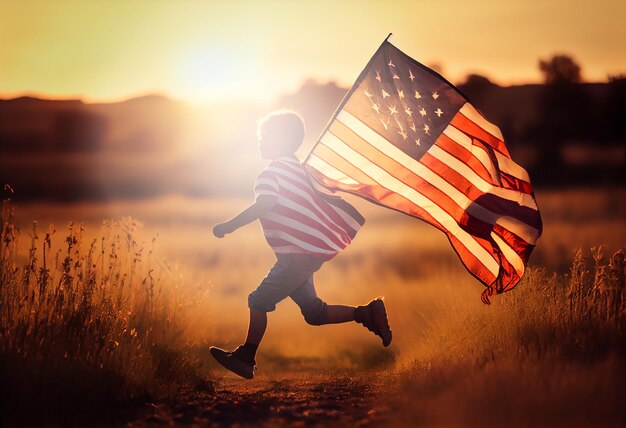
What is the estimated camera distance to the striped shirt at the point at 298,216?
7.14 meters

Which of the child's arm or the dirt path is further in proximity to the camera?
the child's arm

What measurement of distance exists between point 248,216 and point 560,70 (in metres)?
49.9

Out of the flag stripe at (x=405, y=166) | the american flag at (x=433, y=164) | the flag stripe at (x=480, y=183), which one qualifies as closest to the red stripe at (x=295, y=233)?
the american flag at (x=433, y=164)

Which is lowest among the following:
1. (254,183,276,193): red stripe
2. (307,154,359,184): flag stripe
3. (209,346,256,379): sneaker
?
(209,346,256,379): sneaker

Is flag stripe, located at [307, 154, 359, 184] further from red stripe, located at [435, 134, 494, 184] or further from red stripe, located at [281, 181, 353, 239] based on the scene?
red stripe, located at [435, 134, 494, 184]

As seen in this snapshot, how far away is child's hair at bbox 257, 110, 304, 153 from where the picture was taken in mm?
7383

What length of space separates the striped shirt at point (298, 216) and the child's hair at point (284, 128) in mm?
151

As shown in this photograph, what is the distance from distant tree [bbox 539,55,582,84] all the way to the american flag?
1886 inches

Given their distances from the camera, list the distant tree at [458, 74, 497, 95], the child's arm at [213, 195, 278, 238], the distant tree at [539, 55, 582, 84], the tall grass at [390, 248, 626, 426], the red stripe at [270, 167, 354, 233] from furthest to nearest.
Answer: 1. the distant tree at [458, 74, 497, 95]
2. the distant tree at [539, 55, 582, 84]
3. the red stripe at [270, 167, 354, 233]
4. the child's arm at [213, 195, 278, 238]
5. the tall grass at [390, 248, 626, 426]

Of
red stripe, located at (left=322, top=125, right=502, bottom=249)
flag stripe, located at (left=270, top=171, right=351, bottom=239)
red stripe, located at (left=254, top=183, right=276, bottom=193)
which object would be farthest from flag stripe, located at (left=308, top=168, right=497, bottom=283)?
red stripe, located at (left=254, top=183, right=276, bottom=193)

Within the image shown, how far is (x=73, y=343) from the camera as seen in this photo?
6516 mm

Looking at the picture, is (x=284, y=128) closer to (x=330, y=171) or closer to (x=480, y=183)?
(x=330, y=171)

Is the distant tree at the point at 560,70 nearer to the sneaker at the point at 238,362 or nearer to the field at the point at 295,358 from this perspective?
the field at the point at 295,358

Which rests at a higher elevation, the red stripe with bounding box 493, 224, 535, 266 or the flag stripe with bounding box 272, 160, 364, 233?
the flag stripe with bounding box 272, 160, 364, 233
